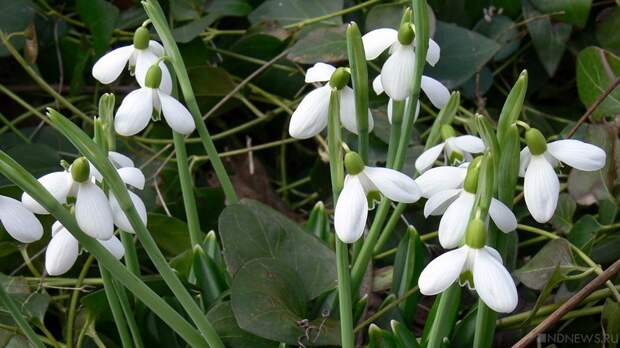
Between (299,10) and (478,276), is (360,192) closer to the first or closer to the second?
(478,276)

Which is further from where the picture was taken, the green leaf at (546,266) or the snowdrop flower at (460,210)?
the green leaf at (546,266)

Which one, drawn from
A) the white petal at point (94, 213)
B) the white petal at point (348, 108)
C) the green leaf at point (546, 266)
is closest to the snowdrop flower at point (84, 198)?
the white petal at point (94, 213)

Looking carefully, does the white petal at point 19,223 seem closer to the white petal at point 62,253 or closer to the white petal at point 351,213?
the white petal at point 62,253

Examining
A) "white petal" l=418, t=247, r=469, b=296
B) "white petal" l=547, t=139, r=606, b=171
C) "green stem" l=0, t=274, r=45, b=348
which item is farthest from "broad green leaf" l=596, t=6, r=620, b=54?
"green stem" l=0, t=274, r=45, b=348

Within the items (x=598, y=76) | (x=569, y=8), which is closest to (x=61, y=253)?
(x=598, y=76)
